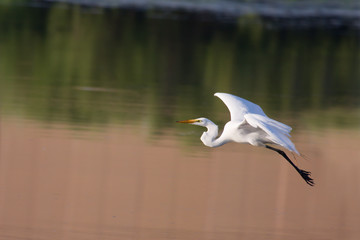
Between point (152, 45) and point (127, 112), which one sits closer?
point (127, 112)

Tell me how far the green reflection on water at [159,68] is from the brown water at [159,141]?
0.03 metres

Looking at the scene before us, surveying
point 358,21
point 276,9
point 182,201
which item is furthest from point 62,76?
point 358,21

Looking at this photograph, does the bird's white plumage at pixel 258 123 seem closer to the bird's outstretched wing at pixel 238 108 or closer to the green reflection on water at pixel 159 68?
the bird's outstretched wing at pixel 238 108

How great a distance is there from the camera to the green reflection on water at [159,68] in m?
8.73

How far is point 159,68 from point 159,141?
12.6 ft

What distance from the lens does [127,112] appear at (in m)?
8.43

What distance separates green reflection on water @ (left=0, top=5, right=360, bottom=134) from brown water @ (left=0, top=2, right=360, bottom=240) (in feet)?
0.11

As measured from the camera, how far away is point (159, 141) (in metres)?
7.48

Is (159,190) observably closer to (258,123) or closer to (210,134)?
(210,134)

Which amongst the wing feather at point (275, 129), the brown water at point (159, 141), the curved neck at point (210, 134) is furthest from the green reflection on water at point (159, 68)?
the wing feather at point (275, 129)

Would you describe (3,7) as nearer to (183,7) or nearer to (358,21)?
(183,7)

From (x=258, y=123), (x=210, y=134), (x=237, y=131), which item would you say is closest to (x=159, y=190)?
(x=210, y=134)

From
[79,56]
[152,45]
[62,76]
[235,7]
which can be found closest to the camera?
[62,76]

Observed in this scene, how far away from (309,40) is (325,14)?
205cm
